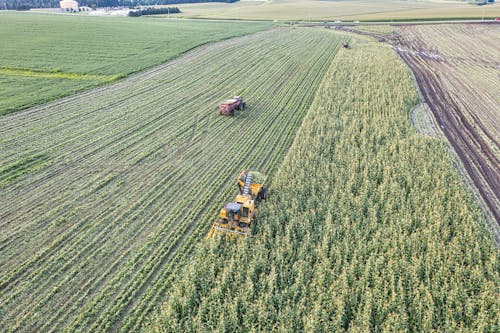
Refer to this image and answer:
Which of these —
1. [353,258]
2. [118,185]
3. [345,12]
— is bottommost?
[353,258]

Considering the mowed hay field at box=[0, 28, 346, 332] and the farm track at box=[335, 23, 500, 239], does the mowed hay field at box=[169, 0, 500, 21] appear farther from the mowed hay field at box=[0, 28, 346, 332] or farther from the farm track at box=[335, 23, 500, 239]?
the mowed hay field at box=[0, 28, 346, 332]

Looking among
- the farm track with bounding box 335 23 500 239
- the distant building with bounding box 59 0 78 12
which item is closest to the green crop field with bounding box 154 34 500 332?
the farm track with bounding box 335 23 500 239

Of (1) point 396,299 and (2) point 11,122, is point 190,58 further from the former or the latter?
(1) point 396,299

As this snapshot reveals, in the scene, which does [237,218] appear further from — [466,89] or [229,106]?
[466,89]

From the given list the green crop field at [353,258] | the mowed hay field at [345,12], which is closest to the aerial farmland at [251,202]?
the green crop field at [353,258]

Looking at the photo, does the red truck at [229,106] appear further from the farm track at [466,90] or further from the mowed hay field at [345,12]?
the mowed hay field at [345,12]

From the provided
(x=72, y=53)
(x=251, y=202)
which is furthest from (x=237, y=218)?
(x=72, y=53)
